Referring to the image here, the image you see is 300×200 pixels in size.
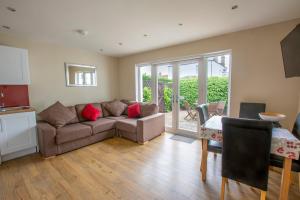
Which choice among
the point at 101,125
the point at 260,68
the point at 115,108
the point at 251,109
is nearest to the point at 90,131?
the point at 101,125

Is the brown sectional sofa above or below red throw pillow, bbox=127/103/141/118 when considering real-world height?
below

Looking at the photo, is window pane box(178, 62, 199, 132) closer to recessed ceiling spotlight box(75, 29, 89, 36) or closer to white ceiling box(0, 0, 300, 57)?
white ceiling box(0, 0, 300, 57)

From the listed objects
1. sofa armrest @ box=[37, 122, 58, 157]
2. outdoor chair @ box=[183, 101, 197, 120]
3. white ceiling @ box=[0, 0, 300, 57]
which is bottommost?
sofa armrest @ box=[37, 122, 58, 157]

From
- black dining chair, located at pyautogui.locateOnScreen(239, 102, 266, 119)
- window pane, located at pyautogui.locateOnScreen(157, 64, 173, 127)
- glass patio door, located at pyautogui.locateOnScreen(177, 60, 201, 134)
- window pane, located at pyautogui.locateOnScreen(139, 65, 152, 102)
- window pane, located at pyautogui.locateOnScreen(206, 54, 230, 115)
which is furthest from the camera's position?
window pane, located at pyautogui.locateOnScreen(139, 65, 152, 102)

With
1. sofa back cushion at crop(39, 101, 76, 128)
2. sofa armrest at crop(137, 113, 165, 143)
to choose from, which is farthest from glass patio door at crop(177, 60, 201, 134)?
sofa back cushion at crop(39, 101, 76, 128)

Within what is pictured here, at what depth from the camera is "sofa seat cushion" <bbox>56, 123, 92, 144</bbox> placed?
2713 mm

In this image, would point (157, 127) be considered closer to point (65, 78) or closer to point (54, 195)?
point (54, 195)

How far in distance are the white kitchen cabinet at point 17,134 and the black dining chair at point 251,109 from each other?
4.01m

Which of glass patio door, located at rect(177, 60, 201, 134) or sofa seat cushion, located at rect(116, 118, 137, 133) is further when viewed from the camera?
glass patio door, located at rect(177, 60, 201, 134)

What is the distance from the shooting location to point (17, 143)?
8.55ft

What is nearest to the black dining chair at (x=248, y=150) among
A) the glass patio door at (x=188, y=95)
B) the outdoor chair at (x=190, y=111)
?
the glass patio door at (x=188, y=95)

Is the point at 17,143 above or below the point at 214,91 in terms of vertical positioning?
below

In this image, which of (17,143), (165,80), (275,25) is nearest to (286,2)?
(275,25)

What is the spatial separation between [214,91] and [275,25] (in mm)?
1537
